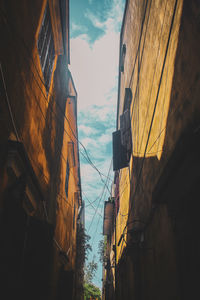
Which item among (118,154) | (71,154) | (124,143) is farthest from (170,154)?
(71,154)

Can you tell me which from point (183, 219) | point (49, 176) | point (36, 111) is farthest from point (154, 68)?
point (49, 176)

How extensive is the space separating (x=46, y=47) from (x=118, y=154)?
5.14 m

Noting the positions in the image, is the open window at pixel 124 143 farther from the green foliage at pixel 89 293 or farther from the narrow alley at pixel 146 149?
the green foliage at pixel 89 293

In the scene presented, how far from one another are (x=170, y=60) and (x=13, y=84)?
8.56ft

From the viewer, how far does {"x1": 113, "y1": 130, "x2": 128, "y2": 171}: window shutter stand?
8.89 metres

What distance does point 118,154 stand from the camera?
927cm

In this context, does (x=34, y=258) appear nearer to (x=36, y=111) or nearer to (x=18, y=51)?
(x=36, y=111)

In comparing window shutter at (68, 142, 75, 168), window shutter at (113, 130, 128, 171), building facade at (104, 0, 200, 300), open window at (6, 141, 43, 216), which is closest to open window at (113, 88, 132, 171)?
window shutter at (113, 130, 128, 171)

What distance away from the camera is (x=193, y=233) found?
2.73 meters

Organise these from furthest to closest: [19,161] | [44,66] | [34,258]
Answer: [44,66] → [34,258] → [19,161]

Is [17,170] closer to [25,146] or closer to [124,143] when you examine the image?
[25,146]

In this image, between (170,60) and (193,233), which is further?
(170,60)

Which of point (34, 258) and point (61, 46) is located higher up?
point (61, 46)

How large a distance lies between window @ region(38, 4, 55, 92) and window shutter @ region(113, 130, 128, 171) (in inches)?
174
